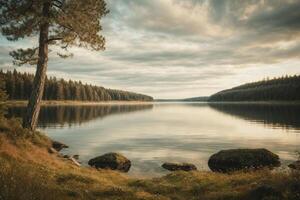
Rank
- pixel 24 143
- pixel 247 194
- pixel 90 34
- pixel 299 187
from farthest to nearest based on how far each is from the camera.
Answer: pixel 90 34
pixel 24 143
pixel 247 194
pixel 299 187

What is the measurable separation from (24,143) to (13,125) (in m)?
1.84

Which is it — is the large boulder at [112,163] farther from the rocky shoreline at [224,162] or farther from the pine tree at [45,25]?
the pine tree at [45,25]

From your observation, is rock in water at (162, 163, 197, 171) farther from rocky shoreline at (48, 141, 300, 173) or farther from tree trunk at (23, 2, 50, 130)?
tree trunk at (23, 2, 50, 130)

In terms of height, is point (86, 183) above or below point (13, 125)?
below

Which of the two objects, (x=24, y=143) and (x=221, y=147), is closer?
(x=24, y=143)

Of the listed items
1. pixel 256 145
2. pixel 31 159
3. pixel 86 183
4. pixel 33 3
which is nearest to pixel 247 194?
pixel 86 183

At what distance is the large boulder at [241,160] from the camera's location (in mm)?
30594

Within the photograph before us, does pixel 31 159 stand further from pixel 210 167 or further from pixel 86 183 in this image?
pixel 210 167

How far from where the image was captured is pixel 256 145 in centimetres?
4516

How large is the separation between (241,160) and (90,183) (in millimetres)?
17796

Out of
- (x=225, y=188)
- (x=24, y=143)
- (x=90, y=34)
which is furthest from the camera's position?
(x=90, y=34)

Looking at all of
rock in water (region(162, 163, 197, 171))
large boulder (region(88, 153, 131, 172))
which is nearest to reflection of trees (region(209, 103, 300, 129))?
rock in water (region(162, 163, 197, 171))

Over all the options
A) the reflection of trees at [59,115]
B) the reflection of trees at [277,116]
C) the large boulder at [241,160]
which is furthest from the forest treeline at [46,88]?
the large boulder at [241,160]

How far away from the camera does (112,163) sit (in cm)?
3070
